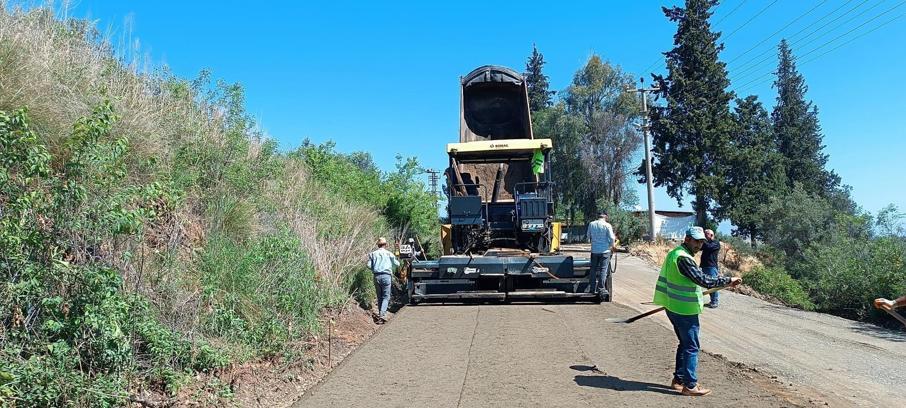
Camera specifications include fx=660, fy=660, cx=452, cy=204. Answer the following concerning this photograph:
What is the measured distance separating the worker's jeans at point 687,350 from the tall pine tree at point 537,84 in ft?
156

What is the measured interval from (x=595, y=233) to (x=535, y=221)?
1.29 meters

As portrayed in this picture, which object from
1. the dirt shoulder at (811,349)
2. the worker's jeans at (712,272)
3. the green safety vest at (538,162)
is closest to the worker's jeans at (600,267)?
the dirt shoulder at (811,349)

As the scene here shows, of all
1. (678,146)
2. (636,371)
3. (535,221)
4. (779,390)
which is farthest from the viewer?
(678,146)

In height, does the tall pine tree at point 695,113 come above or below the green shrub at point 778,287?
above

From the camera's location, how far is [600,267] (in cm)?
1166

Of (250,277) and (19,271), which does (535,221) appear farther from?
(19,271)

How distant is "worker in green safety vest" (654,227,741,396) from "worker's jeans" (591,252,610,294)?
5.12 metres

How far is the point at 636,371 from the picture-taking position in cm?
682

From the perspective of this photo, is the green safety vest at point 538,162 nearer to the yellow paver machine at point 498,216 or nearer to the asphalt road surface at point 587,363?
the yellow paver machine at point 498,216

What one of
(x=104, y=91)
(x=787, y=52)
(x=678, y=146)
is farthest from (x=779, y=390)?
(x=787, y=52)

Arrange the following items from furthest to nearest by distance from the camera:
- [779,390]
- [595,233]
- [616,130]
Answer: [616,130]
[595,233]
[779,390]

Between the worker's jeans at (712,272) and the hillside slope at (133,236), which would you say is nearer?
the hillside slope at (133,236)

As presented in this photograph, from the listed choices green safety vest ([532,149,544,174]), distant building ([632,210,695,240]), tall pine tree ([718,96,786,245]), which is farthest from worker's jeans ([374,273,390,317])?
distant building ([632,210,695,240])

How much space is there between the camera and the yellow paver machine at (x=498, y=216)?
1158cm
